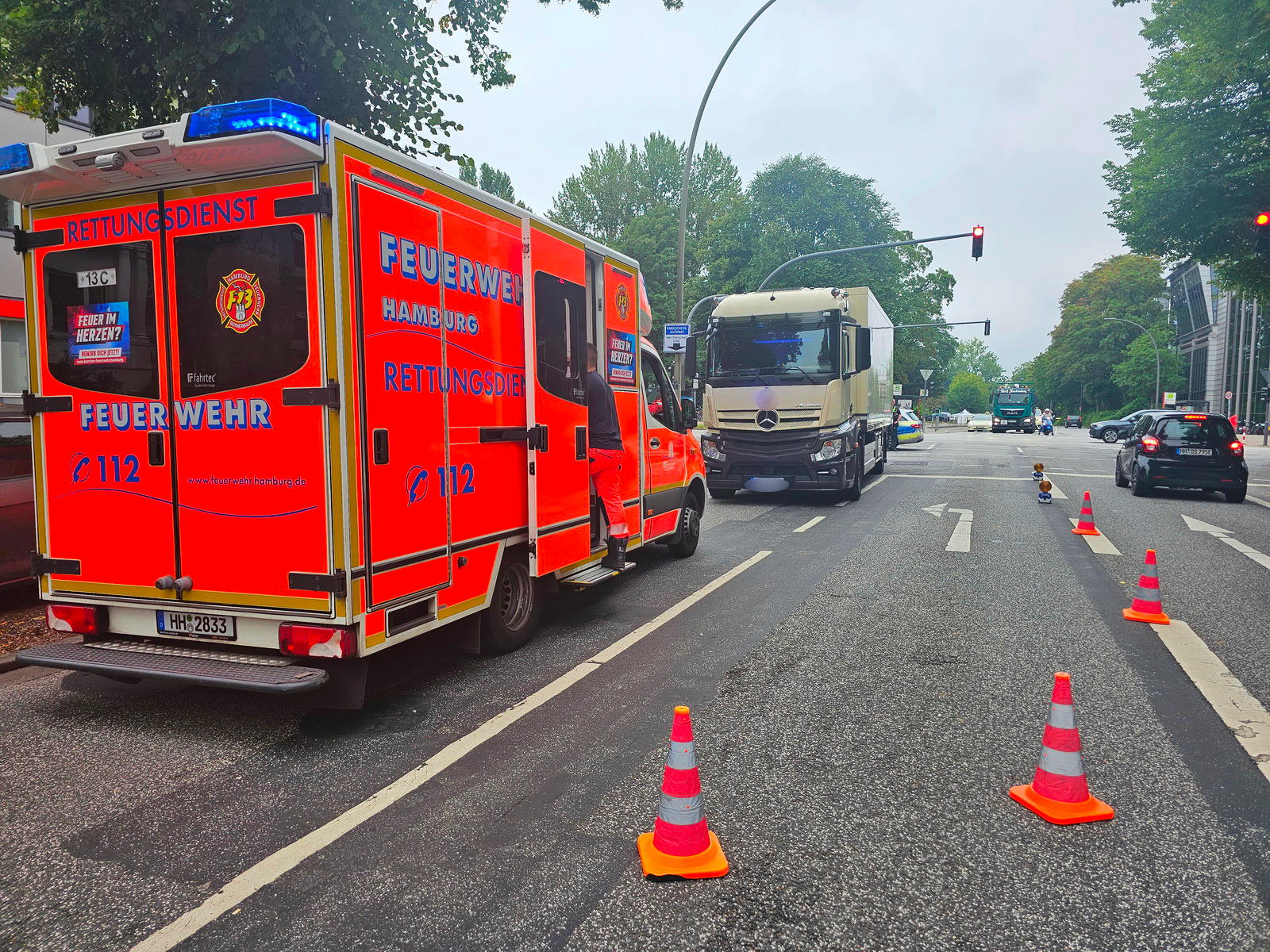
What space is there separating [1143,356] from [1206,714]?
76227 mm

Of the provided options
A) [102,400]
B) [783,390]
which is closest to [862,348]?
[783,390]

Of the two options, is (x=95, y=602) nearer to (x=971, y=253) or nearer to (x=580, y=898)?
(x=580, y=898)

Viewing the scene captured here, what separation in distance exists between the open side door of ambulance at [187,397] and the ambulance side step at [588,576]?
102 inches

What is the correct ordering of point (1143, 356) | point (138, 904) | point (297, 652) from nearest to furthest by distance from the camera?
point (138, 904), point (297, 652), point (1143, 356)

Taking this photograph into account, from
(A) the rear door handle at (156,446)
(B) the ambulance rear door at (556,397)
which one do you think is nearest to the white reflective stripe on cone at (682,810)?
(B) the ambulance rear door at (556,397)

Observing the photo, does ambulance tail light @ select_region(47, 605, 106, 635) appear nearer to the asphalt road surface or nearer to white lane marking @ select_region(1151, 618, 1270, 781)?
the asphalt road surface

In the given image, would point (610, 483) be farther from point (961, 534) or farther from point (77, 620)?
point (961, 534)

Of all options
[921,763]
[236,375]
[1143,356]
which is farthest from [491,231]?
[1143,356]

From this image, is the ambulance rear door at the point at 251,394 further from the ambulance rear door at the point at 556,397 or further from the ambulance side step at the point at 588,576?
the ambulance side step at the point at 588,576

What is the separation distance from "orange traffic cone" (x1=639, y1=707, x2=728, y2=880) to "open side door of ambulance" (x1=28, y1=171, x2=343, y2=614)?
78.5 inches

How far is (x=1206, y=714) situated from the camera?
4766 mm

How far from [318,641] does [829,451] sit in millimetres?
10782

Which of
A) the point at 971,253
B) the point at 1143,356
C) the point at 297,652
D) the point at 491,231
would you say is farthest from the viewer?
the point at 1143,356

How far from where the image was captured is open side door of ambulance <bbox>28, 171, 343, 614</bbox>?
432 centimetres
